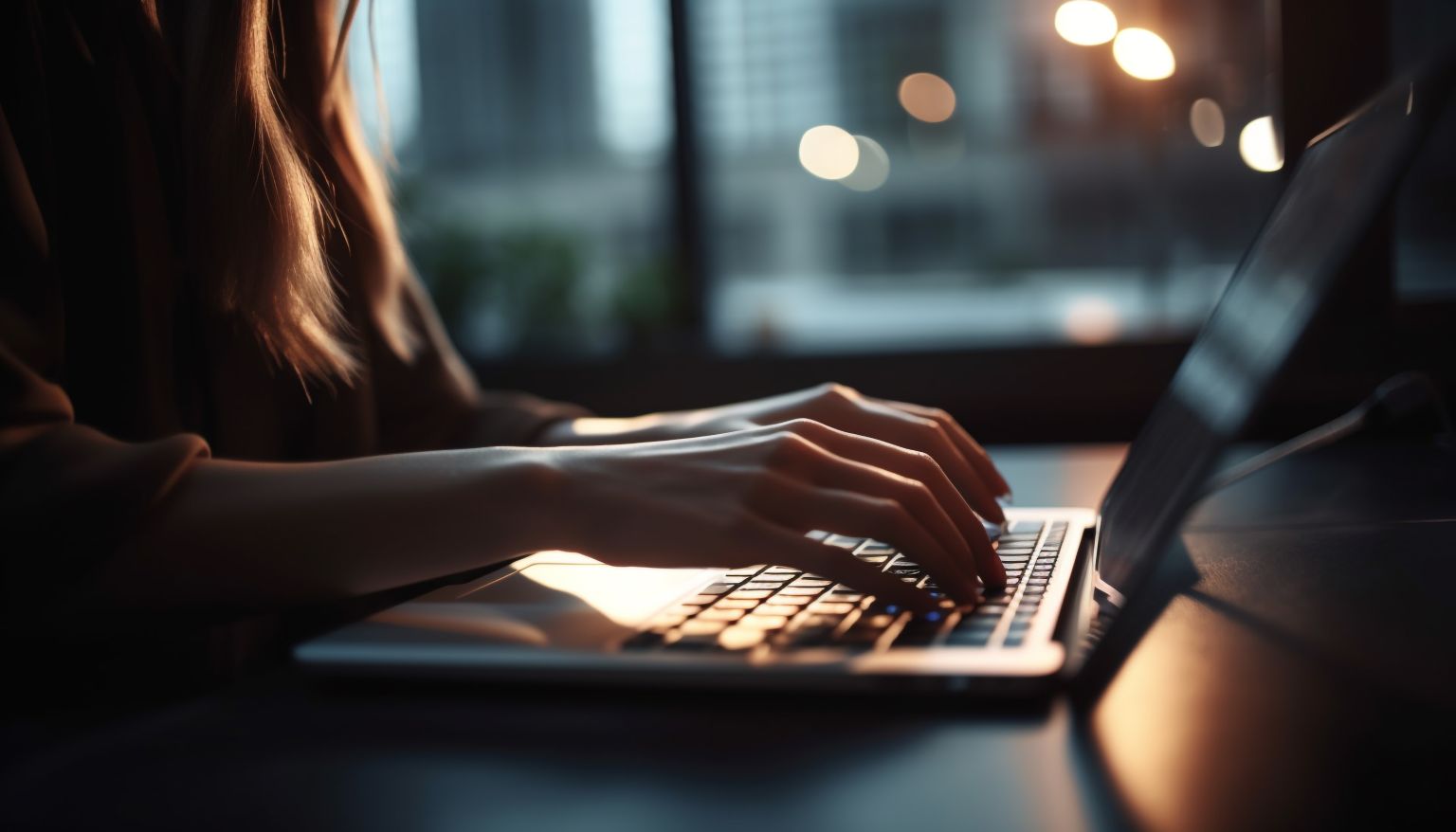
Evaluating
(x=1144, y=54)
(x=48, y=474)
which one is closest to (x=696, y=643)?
(x=48, y=474)

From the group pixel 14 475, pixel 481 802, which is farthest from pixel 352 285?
pixel 481 802

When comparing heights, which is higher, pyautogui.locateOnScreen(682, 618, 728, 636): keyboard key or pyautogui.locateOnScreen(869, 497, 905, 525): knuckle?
pyautogui.locateOnScreen(869, 497, 905, 525): knuckle

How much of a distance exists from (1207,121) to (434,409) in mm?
1499

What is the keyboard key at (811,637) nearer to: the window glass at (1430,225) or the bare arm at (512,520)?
the bare arm at (512,520)

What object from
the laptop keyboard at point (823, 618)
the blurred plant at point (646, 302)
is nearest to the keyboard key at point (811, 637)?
the laptop keyboard at point (823, 618)

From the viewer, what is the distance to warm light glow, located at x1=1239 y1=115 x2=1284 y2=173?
171cm

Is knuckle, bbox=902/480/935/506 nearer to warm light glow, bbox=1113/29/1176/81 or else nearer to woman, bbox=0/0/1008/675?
woman, bbox=0/0/1008/675

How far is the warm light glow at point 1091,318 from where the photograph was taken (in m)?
1.90

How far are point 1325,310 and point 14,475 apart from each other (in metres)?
0.56

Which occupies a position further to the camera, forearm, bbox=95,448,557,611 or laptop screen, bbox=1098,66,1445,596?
forearm, bbox=95,448,557,611

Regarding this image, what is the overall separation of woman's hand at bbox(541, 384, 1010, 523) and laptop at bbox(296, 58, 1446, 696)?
0.28 feet

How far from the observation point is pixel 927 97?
2072 millimetres

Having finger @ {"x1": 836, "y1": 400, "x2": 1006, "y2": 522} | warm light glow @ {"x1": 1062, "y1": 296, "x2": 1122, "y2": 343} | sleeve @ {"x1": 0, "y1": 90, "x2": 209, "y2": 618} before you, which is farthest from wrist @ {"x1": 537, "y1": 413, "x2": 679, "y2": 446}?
warm light glow @ {"x1": 1062, "y1": 296, "x2": 1122, "y2": 343}

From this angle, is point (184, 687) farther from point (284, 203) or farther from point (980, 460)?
point (980, 460)
